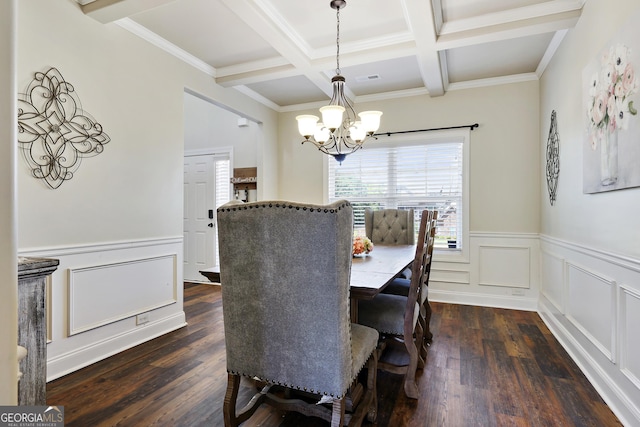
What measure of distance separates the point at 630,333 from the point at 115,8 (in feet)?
12.2

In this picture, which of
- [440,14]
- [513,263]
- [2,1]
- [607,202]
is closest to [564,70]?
[440,14]

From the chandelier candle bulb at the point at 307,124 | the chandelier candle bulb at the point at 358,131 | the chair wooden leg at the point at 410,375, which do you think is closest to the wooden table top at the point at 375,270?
the chair wooden leg at the point at 410,375

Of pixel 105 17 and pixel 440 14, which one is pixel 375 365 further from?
pixel 105 17

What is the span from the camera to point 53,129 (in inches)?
86.8

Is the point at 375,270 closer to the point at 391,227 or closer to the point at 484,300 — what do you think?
the point at 391,227

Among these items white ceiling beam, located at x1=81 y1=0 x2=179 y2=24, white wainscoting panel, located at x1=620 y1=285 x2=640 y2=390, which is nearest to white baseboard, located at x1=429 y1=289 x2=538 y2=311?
white wainscoting panel, located at x1=620 y1=285 x2=640 y2=390

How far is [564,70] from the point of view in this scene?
286 cm

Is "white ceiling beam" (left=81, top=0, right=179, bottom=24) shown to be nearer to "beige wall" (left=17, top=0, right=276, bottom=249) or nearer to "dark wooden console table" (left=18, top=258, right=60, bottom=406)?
"beige wall" (left=17, top=0, right=276, bottom=249)

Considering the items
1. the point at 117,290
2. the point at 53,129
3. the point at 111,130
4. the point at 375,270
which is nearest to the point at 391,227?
the point at 375,270

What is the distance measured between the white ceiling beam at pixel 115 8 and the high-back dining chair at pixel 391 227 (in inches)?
105

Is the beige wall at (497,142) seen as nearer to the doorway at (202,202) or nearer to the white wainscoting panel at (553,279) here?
the white wainscoting panel at (553,279)

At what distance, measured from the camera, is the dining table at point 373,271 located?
1.59 m

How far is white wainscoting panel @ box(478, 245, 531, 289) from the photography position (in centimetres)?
379

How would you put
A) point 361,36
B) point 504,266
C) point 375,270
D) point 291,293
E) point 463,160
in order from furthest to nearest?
point 463,160, point 504,266, point 361,36, point 375,270, point 291,293
